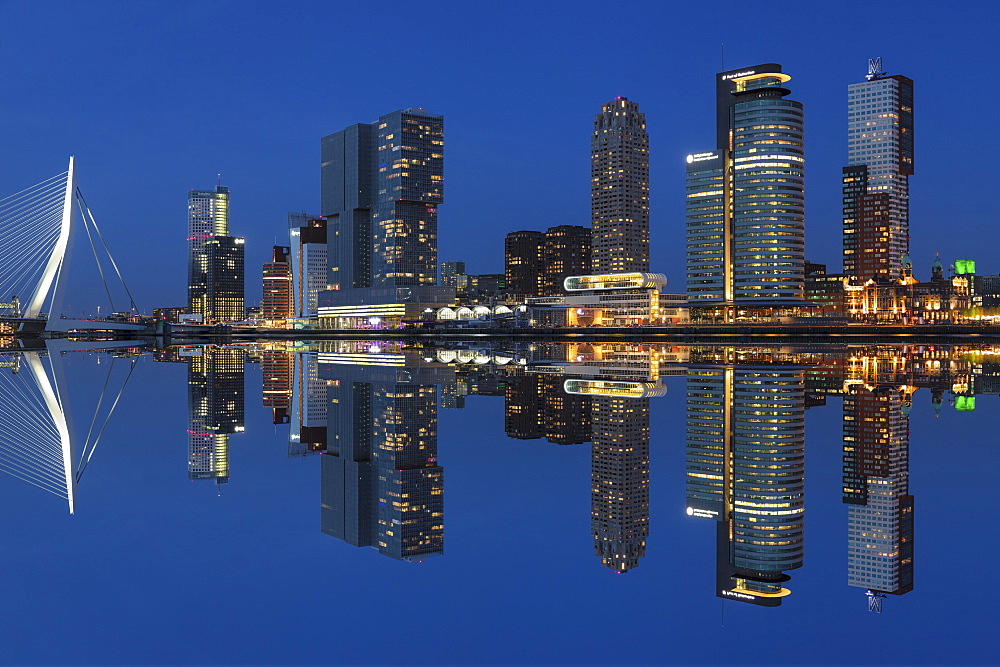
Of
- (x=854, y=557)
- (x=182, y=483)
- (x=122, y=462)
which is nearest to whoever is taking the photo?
(x=854, y=557)

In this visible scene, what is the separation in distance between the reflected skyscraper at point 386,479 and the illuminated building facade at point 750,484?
3.40 metres

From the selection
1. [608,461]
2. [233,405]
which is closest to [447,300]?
[233,405]

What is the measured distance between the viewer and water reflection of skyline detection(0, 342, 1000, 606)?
9.76 meters

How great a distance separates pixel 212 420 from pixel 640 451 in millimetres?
11639

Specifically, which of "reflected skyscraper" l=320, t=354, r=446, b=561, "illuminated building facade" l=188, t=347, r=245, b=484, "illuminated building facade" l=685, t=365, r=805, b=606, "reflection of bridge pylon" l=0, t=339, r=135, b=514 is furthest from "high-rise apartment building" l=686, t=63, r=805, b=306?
"reflection of bridge pylon" l=0, t=339, r=135, b=514

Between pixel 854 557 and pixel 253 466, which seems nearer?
pixel 854 557

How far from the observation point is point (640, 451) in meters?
15.5

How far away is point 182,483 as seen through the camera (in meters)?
13.1

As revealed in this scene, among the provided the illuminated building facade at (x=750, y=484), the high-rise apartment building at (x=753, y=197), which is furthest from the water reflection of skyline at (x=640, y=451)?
the high-rise apartment building at (x=753, y=197)

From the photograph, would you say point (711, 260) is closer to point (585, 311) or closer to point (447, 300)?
point (585, 311)

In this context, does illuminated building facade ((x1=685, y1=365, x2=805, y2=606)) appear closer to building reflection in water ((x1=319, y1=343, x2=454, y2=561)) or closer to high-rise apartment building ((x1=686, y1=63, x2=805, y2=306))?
building reflection in water ((x1=319, y1=343, x2=454, y2=561))

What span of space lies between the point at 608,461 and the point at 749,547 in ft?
16.6

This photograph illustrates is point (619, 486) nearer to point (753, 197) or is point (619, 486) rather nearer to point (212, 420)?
point (212, 420)

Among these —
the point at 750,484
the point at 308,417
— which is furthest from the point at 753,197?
the point at 750,484
